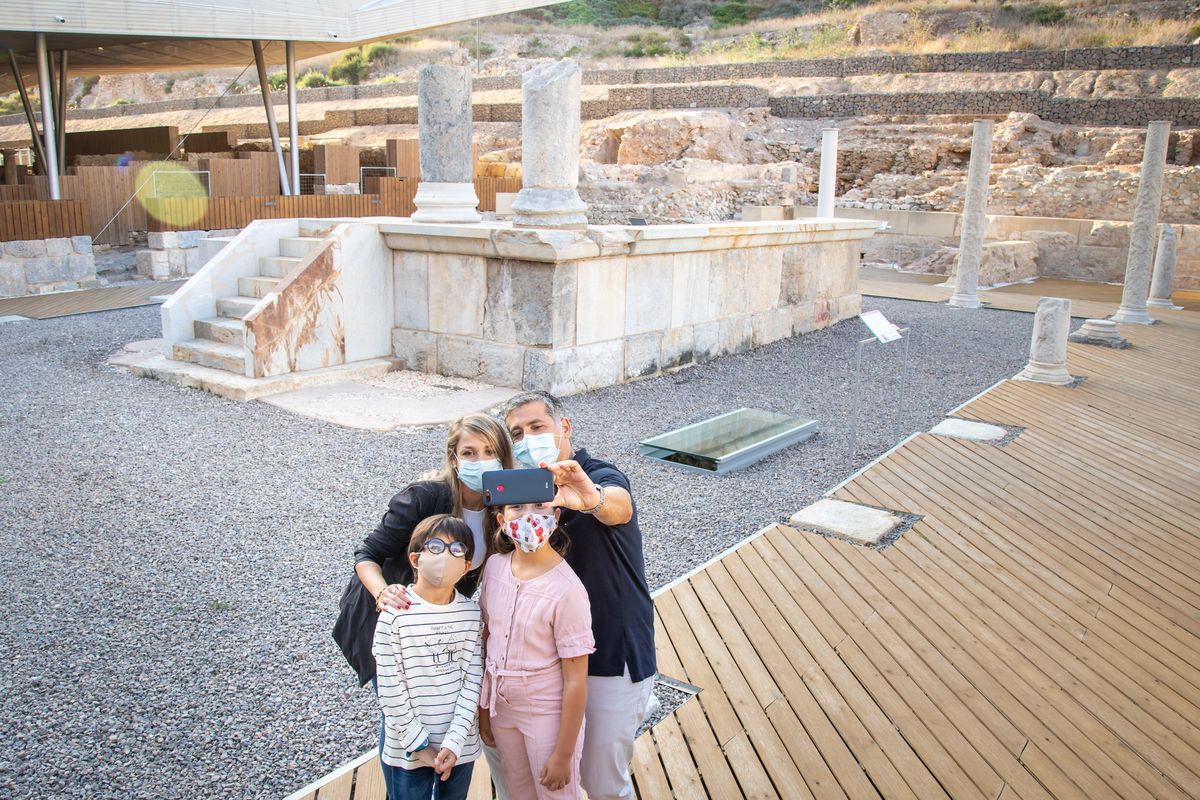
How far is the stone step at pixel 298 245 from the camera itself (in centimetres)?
968

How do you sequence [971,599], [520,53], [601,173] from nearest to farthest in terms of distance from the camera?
[971,599] < [601,173] < [520,53]

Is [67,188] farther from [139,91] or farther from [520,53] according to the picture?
[139,91]

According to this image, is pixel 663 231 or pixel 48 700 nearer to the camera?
pixel 48 700

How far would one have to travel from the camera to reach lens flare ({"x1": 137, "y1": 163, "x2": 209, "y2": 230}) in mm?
15549

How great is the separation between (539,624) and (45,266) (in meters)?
14.2

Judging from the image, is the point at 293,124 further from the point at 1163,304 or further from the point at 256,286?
the point at 1163,304

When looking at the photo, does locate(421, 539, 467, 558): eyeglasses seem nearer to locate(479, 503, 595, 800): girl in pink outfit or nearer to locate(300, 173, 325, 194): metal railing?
locate(479, 503, 595, 800): girl in pink outfit

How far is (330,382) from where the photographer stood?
8.86 metres

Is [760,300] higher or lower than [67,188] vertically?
lower

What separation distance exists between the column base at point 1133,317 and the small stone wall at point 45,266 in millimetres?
15410

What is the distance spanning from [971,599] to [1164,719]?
1154 mm

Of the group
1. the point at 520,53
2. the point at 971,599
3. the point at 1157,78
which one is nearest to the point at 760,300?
the point at 971,599

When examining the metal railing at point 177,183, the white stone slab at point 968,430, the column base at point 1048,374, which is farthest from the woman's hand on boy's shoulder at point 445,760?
the metal railing at point 177,183

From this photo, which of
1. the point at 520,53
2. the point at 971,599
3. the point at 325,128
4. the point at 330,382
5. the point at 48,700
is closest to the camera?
the point at 48,700
